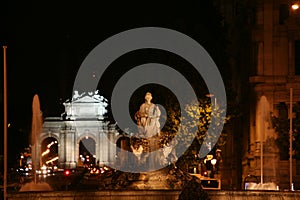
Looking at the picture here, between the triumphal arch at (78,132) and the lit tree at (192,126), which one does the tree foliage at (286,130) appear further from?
the triumphal arch at (78,132)

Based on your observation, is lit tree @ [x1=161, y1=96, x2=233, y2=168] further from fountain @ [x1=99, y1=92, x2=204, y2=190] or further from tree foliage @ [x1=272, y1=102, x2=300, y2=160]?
fountain @ [x1=99, y1=92, x2=204, y2=190]

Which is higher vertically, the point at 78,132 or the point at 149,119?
the point at 78,132

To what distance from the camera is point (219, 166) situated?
68875 mm

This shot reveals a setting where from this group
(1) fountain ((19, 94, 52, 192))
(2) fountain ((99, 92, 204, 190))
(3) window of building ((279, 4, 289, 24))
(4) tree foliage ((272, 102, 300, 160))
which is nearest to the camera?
(1) fountain ((19, 94, 52, 192))

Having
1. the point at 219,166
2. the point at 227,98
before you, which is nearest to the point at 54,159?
the point at 219,166

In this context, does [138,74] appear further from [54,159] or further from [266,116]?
[54,159]

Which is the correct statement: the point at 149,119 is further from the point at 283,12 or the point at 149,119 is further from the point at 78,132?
the point at 78,132

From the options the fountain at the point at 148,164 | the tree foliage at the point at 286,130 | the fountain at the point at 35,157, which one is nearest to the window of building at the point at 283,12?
the tree foliage at the point at 286,130

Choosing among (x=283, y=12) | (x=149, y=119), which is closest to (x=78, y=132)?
(x=283, y=12)

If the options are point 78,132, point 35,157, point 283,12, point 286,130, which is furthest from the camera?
point 78,132

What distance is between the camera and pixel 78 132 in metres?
170

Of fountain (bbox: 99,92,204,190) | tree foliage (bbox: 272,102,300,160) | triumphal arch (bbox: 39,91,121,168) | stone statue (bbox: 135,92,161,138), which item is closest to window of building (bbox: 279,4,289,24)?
tree foliage (bbox: 272,102,300,160)

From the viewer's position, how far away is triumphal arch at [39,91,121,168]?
543 feet

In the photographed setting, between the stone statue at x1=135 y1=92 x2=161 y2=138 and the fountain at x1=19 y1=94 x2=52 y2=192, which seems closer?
the fountain at x1=19 y1=94 x2=52 y2=192
